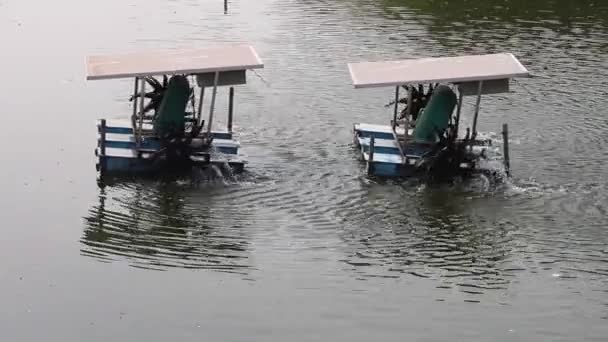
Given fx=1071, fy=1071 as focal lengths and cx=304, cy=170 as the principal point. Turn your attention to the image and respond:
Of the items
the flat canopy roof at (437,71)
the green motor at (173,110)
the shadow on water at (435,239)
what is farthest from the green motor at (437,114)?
the green motor at (173,110)

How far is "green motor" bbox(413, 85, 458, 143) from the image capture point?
19.2 metres

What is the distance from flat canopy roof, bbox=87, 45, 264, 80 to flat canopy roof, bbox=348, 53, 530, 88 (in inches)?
79.8

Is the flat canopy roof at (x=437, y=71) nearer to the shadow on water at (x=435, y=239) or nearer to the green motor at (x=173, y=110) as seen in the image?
the shadow on water at (x=435, y=239)

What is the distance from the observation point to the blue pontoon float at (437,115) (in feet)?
62.2

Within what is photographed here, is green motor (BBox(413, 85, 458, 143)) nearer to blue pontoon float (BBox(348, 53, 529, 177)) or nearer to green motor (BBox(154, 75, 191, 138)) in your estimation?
blue pontoon float (BBox(348, 53, 529, 177))

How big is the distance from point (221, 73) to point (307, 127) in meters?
3.94

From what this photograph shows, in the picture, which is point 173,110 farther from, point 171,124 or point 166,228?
point 166,228

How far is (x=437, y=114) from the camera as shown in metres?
19.3

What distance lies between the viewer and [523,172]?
65.3ft

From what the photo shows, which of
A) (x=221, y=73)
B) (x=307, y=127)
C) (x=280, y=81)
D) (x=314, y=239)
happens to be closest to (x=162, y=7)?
(x=280, y=81)

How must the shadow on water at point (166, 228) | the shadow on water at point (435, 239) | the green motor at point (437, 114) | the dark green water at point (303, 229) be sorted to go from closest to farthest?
the dark green water at point (303, 229), the shadow on water at point (435, 239), the shadow on water at point (166, 228), the green motor at point (437, 114)

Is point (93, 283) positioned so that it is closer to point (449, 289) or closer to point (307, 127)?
point (449, 289)

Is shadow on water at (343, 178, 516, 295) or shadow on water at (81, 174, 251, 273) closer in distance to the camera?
shadow on water at (343, 178, 516, 295)

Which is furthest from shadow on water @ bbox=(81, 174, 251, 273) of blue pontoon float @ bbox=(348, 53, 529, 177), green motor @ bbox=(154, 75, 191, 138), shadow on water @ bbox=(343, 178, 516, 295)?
blue pontoon float @ bbox=(348, 53, 529, 177)
